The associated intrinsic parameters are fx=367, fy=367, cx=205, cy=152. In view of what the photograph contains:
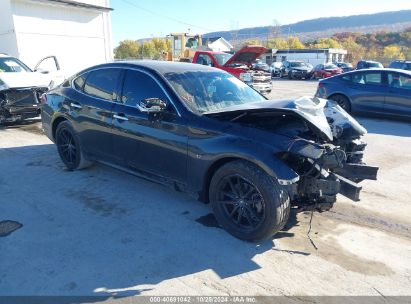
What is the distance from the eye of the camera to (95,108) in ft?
16.7

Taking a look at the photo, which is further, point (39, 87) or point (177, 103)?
point (39, 87)

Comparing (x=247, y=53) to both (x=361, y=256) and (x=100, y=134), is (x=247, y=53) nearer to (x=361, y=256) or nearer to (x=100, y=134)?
(x=100, y=134)

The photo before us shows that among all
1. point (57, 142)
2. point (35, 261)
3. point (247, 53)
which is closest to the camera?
point (35, 261)

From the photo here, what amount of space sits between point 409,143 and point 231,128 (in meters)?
5.86

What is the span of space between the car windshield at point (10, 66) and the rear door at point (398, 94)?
33.8 feet

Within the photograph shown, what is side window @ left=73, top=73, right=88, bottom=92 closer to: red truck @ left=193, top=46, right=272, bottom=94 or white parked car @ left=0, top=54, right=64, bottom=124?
white parked car @ left=0, top=54, right=64, bottom=124

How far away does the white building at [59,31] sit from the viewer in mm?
16531

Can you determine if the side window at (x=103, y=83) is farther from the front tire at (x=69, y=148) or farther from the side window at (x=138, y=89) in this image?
the front tire at (x=69, y=148)

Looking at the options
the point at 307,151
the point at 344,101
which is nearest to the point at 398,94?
the point at 344,101

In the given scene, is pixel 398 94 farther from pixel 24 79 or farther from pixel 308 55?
pixel 308 55

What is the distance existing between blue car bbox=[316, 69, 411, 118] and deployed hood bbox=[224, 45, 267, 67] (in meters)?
3.99

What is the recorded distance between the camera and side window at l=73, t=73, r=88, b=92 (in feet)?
18.0

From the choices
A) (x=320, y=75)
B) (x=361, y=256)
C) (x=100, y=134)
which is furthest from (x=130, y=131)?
(x=320, y=75)

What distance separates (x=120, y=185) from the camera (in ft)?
17.1
